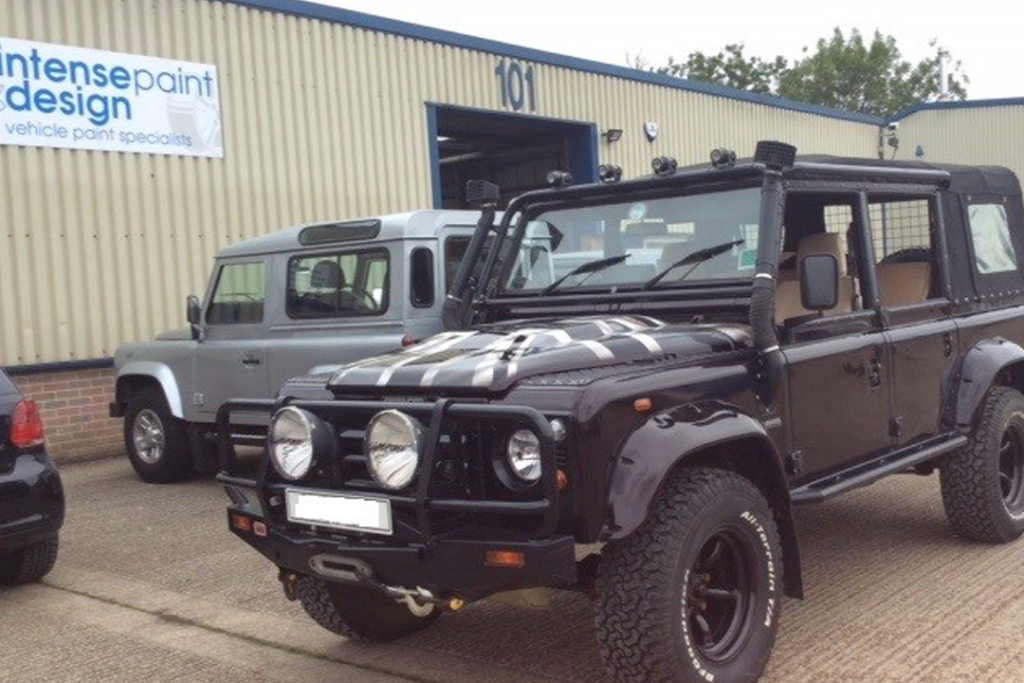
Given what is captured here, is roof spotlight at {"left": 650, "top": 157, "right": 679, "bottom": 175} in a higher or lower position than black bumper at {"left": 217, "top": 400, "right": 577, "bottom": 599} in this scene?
higher

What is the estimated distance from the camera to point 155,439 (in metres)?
8.81

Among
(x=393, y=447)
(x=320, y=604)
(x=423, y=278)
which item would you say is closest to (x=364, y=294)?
(x=423, y=278)

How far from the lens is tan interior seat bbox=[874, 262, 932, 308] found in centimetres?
522

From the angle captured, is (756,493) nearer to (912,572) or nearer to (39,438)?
(912,572)

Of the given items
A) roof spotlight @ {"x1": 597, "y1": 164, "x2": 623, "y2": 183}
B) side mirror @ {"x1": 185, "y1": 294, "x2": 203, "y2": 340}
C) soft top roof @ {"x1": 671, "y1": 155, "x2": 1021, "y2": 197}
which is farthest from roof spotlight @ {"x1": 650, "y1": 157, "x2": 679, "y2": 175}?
side mirror @ {"x1": 185, "y1": 294, "x2": 203, "y2": 340}

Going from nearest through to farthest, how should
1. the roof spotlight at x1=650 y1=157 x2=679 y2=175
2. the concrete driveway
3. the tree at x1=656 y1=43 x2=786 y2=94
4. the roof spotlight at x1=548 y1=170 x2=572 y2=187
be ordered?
the concrete driveway < the roof spotlight at x1=650 y1=157 x2=679 y2=175 < the roof spotlight at x1=548 y1=170 x2=572 y2=187 < the tree at x1=656 y1=43 x2=786 y2=94

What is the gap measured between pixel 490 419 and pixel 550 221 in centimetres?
200

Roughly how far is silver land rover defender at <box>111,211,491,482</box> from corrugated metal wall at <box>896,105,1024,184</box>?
69.8ft

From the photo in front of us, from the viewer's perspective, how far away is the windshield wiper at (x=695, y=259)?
4496 millimetres

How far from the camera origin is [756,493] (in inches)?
150

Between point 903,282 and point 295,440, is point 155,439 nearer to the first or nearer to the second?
point 295,440

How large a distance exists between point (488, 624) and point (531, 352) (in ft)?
4.83

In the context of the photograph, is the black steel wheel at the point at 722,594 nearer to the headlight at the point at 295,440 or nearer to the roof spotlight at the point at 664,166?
the headlight at the point at 295,440

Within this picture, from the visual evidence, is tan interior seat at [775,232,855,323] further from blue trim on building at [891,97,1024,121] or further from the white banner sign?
blue trim on building at [891,97,1024,121]
